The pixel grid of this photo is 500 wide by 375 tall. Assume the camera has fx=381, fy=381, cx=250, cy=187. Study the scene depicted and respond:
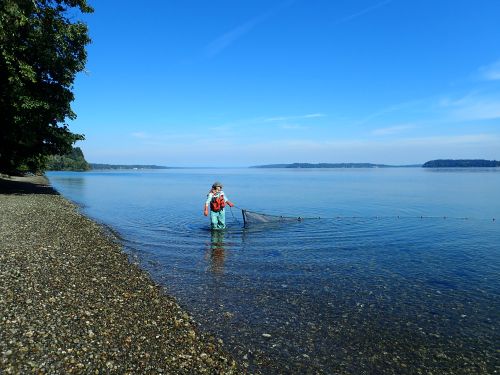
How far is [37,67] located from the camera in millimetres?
31672

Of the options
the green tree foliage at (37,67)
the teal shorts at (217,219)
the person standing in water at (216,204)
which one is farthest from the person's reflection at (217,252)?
the green tree foliage at (37,67)

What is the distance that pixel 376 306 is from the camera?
472 inches

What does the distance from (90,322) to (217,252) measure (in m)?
10.3

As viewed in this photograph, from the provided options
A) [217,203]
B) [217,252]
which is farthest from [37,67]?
[217,252]

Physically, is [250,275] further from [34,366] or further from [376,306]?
[34,366]

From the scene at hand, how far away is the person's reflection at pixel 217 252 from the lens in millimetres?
15828

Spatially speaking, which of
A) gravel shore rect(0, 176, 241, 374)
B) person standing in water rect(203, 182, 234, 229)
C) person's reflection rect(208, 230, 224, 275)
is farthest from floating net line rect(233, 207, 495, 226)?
gravel shore rect(0, 176, 241, 374)

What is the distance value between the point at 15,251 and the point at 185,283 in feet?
22.1

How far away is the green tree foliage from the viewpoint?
89.5 feet

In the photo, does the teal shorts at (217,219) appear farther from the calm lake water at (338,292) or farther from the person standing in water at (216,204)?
the calm lake water at (338,292)

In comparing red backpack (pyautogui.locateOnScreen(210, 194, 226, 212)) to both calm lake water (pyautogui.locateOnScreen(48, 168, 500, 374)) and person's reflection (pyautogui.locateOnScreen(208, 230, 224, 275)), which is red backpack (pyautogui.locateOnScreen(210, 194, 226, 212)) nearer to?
person's reflection (pyautogui.locateOnScreen(208, 230, 224, 275))

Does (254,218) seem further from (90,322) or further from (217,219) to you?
(90,322)

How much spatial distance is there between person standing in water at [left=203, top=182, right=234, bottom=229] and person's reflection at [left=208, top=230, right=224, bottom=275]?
0.75 m

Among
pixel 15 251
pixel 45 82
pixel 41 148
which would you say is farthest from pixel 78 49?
pixel 15 251
